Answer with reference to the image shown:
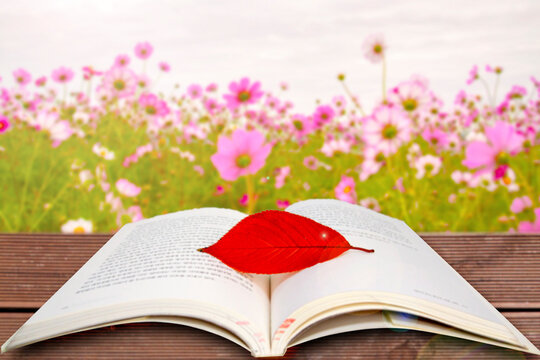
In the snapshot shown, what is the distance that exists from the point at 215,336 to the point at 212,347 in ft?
0.05

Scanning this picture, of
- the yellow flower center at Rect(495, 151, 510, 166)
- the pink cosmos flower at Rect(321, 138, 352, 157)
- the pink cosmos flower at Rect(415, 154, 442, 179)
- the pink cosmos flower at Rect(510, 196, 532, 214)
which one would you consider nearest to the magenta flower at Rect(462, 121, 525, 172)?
the yellow flower center at Rect(495, 151, 510, 166)

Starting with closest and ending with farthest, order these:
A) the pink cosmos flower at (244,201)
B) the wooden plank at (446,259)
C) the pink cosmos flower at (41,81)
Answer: the wooden plank at (446,259) → the pink cosmos flower at (244,201) → the pink cosmos flower at (41,81)

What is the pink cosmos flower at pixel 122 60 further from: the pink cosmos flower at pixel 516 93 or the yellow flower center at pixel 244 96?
the pink cosmos flower at pixel 516 93

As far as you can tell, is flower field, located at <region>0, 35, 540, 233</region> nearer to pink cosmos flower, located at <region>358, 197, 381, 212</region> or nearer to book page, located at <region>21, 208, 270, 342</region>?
pink cosmos flower, located at <region>358, 197, 381, 212</region>

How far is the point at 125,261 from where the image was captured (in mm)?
570

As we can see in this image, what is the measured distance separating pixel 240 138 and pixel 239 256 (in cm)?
54

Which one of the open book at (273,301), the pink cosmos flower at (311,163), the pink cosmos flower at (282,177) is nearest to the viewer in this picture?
the open book at (273,301)

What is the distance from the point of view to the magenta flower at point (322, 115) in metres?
1.72

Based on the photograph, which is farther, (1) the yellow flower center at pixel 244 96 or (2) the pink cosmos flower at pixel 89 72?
(2) the pink cosmos flower at pixel 89 72

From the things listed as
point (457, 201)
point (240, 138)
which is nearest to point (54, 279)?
point (240, 138)

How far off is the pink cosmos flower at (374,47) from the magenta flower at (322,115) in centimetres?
36

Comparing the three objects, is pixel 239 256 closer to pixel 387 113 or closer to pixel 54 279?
pixel 54 279

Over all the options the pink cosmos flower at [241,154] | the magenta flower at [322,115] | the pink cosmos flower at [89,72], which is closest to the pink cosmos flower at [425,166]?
the magenta flower at [322,115]

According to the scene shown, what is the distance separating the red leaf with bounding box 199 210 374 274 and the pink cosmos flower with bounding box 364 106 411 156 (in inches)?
27.2
